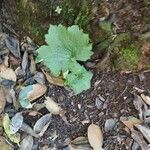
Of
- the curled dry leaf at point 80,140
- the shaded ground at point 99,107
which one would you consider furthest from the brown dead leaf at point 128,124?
the curled dry leaf at point 80,140

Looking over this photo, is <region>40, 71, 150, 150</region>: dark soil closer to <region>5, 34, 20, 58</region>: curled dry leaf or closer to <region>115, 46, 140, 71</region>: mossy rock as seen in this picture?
<region>115, 46, 140, 71</region>: mossy rock

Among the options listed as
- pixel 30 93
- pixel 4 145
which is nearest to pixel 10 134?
pixel 4 145

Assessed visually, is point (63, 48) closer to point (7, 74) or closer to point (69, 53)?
point (69, 53)

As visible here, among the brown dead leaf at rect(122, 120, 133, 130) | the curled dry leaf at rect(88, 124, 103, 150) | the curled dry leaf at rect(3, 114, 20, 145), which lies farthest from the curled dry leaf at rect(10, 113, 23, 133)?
the brown dead leaf at rect(122, 120, 133, 130)

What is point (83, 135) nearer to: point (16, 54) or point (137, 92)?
point (137, 92)

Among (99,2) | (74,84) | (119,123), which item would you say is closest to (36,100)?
(74,84)
